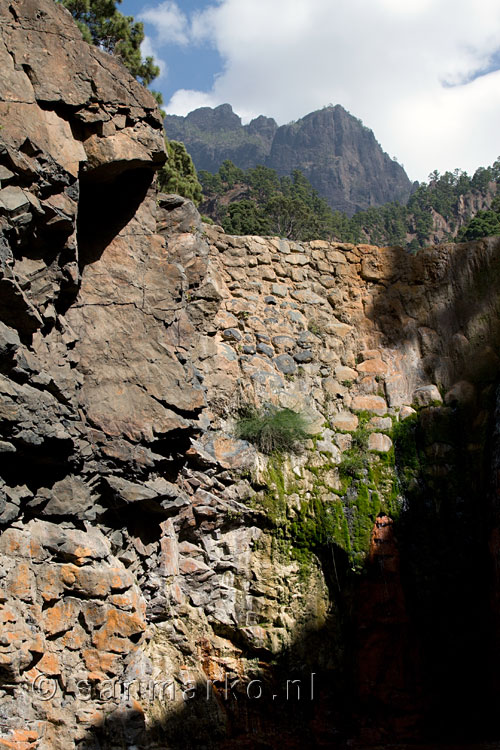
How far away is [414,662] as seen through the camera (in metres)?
6.13

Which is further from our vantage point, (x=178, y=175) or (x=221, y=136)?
(x=221, y=136)

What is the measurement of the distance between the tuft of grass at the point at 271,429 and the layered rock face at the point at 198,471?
0.45 ft

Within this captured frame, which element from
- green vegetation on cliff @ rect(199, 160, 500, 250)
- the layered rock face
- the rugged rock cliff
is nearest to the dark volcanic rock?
the rugged rock cliff

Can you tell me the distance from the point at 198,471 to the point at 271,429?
97 centimetres

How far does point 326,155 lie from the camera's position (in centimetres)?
7456

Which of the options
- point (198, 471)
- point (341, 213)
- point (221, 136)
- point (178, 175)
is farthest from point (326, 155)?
point (198, 471)

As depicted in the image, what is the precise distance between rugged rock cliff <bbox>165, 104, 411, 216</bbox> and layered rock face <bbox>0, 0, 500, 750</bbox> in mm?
62332

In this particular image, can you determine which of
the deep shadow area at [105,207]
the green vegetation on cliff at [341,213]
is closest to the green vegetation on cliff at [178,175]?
the green vegetation on cliff at [341,213]

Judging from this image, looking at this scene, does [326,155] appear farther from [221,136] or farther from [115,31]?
[115,31]

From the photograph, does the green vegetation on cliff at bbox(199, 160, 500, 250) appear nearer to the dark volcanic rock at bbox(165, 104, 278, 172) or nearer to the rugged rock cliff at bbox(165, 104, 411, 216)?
the rugged rock cliff at bbox(165, 104, 411, 216)

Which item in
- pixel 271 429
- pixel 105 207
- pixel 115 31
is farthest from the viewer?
pixel 115 31

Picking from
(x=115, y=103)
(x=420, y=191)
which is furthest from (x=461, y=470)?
(x=420, y=191)

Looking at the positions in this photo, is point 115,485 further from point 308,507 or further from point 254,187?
point 254,187

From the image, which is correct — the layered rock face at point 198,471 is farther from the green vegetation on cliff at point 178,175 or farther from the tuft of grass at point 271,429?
the green vegetation on cliff at point 178,175
